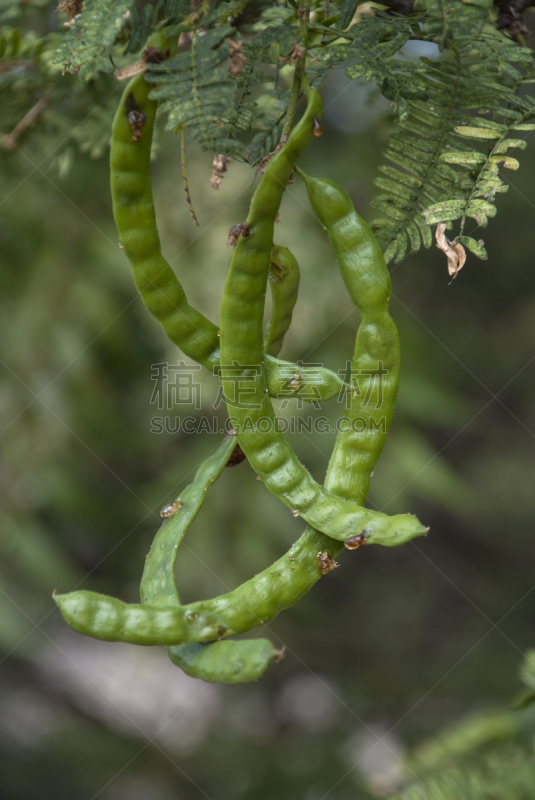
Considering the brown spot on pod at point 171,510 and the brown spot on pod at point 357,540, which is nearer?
the brown spot on pod at point 357,540

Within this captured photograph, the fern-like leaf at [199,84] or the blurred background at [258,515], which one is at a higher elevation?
the fern-like leaf at [199,84]

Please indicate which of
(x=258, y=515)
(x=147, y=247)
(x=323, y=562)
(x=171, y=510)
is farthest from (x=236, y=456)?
(x=258, y=515)

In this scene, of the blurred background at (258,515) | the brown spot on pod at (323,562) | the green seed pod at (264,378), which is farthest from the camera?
the blurred background at (258,515)

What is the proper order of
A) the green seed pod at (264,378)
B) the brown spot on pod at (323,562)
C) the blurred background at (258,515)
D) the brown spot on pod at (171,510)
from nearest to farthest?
the green seed pod at (264,378) < the brown spot on pod at (323,562) < the brown spot on pod at (171,510) < the blurred background at (258,515)

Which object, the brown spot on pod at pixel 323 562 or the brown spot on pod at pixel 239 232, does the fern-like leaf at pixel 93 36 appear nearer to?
the brown spot on pod at pixel 239 232

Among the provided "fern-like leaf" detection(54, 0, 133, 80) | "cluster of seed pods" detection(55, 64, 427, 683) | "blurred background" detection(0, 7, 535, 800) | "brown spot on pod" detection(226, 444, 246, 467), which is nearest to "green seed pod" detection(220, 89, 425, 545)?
"cluster of seed pods" detection(55, 64, 427, 683)

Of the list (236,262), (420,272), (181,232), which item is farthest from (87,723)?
(236,262)

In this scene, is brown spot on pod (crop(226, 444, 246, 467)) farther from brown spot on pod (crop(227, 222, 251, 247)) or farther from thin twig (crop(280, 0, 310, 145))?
thin twig (crop(280, 0, 310, 145))

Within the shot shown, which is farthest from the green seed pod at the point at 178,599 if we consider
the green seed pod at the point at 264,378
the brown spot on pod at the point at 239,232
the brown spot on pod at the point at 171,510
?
the brown spot on pod at the point at 239,232

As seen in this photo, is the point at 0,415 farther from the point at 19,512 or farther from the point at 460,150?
the point at 460,150
